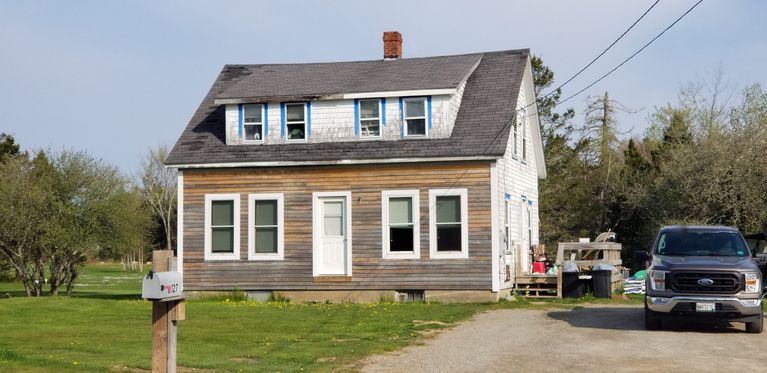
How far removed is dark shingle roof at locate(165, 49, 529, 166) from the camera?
26.4 meters

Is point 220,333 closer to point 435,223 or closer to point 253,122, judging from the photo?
point 435,223

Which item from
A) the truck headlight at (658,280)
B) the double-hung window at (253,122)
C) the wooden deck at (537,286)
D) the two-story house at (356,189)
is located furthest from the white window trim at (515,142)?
the truck headlight at (658,280)

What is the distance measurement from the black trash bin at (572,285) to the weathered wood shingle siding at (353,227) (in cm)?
307

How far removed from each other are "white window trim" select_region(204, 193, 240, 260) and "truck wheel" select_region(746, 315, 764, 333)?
1459cm

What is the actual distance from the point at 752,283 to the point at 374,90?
12797 mm

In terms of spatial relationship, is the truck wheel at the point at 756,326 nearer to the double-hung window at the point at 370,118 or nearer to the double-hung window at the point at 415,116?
the double-hung window at the point at 415,116

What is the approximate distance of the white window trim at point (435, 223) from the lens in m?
26.2

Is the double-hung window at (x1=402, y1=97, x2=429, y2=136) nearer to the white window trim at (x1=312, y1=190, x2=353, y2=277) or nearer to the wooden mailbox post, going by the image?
the white window trim at (x1=312, y1=190, x2=353, y2=277)

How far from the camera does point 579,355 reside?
1440 cm

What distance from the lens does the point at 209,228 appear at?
27.9m

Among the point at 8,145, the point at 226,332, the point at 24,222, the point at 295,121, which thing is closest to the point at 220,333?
the point at 226,332

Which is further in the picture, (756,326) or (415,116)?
(415,116)

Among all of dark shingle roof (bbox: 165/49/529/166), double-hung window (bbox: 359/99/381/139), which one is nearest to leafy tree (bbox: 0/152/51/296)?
dark shingle roof (bbox: 165/49/529/166)

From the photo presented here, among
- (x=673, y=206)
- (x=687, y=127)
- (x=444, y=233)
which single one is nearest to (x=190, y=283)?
(x=444, y=233)
